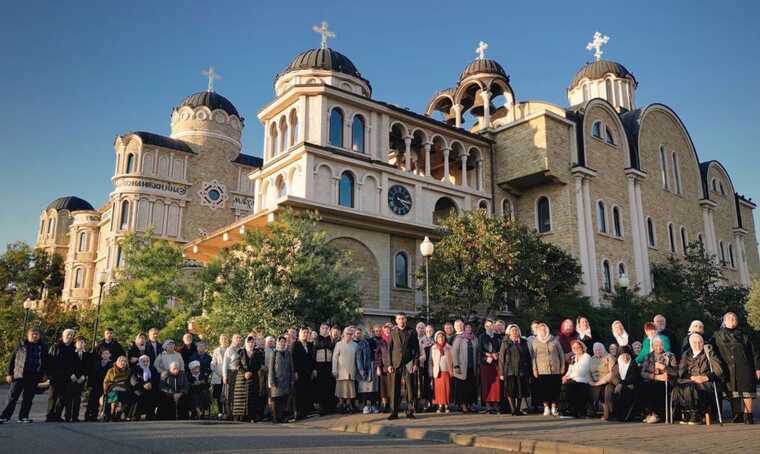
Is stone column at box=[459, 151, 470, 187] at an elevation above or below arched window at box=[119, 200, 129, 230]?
below

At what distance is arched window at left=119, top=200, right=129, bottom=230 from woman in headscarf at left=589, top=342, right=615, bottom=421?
40.9m

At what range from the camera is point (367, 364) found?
1193 centimetres

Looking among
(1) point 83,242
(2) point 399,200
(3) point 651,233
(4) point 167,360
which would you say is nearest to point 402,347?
(4) point 167,360

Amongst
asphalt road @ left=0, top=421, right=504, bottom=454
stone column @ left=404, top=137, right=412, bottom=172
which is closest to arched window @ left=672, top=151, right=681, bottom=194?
stone column @ left=404, top=137, right=412, bottom=172

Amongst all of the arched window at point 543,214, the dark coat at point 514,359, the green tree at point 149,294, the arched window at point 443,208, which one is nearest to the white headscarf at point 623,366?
the dark coat at point 514,359

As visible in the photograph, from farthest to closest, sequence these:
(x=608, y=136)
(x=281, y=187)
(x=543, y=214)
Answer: (x=608, y=136)
(x=543, y=214)
(x=281, y=187)

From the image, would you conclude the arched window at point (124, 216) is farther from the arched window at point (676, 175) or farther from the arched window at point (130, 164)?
the arched window at point (676, 175)

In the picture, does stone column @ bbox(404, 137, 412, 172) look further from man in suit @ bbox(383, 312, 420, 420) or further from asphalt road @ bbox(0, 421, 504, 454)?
asphalt road @ bbox(0, 421, 504, 454)

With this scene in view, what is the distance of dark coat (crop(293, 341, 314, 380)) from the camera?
1193 cm

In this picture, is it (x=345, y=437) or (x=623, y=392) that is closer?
(x=345, y=437)

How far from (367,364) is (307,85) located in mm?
16036

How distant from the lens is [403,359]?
10695 mm

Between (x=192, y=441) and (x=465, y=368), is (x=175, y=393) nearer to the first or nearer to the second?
A: (x=192, y=441)

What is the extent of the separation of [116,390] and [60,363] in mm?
1143
